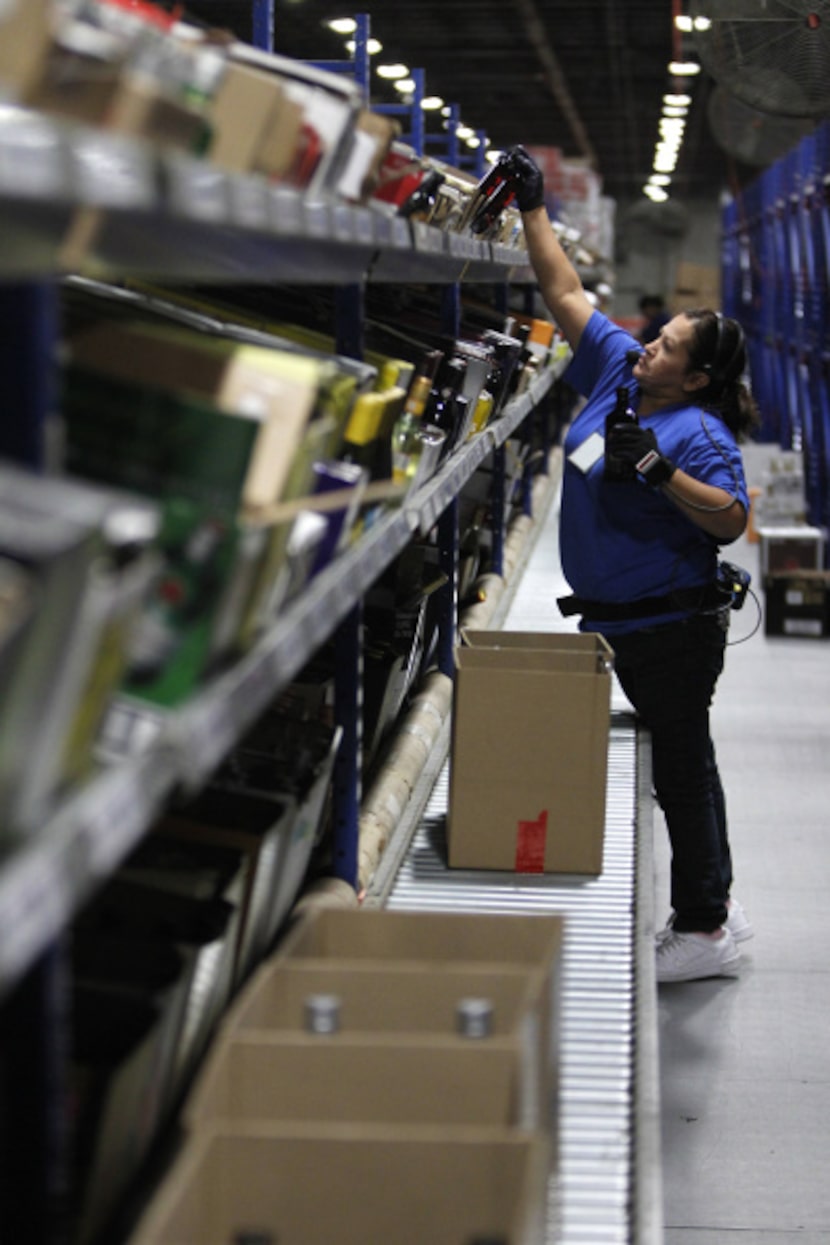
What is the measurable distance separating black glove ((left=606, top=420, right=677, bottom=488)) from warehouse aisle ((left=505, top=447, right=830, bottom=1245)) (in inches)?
58.1

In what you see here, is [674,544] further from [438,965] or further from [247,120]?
[247,120]

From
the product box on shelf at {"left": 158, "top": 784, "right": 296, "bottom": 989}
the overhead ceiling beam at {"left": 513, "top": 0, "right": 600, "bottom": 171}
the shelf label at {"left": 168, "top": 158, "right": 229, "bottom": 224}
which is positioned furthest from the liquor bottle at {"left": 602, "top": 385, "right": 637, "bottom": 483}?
the overhead ceiling beam at {"left": 513, "top": 0, "right": 600, "bottom": 171}

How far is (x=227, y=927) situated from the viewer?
7.13ft

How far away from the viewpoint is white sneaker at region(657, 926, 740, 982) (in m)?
4.45

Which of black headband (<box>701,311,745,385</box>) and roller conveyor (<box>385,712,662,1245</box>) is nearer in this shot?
roller conveyor (<box>385,712,662,1245</box>)

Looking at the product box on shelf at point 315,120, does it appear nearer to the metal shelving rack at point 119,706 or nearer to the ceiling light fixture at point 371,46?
the metal shelving rack at point 119,706

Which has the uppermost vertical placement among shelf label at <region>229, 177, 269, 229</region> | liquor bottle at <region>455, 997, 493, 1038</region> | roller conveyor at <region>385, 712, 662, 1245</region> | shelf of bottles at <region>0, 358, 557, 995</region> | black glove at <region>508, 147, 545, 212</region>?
black glove at <region>508, 147, 545, 212</region>

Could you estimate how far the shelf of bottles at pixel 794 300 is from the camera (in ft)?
38.1

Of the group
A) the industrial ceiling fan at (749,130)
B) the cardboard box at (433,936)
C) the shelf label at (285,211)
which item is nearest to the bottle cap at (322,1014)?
the cardboard box at (433,936)

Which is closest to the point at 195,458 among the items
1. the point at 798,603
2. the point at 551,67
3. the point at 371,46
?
the point at 798,603

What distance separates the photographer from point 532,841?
3.40m

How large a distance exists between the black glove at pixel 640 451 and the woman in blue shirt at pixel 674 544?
1 centimetres

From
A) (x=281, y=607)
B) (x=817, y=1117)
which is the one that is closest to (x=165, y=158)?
(x=281, y=607)

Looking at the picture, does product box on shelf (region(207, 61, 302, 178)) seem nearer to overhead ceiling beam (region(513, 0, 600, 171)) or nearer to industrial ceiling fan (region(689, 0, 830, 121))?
industrial ceiling fan (region(689, 0, 830, 121))
